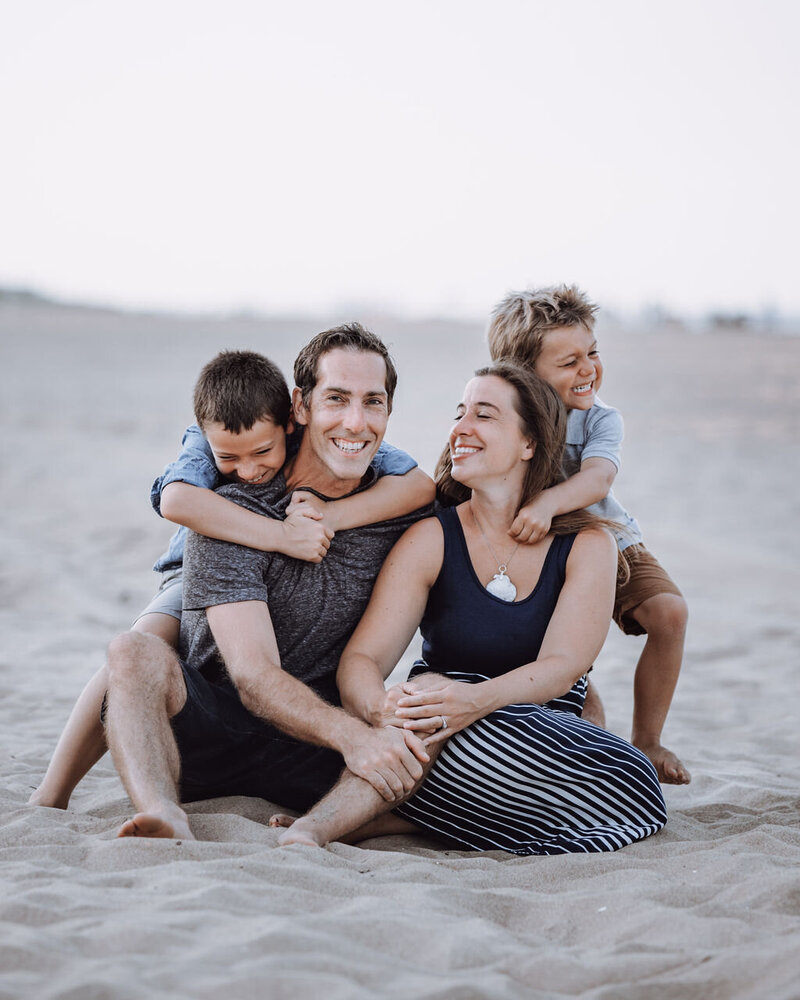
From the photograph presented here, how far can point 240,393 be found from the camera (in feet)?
12.1

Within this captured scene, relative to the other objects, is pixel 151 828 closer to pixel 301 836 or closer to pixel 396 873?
pixel 301 836

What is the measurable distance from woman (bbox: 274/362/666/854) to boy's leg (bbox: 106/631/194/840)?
44cm

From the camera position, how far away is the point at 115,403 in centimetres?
2212

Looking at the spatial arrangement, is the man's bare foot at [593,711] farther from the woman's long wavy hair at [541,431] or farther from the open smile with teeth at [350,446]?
the open smile with teeth at [350,446]

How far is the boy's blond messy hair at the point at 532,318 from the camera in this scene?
4.22m

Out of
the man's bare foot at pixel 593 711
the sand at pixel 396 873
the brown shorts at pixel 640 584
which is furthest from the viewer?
the brown shorts at pixel 640 584

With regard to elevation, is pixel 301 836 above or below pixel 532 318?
below

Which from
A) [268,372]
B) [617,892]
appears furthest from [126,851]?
[268,372]

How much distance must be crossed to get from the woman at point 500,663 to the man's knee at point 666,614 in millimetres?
807

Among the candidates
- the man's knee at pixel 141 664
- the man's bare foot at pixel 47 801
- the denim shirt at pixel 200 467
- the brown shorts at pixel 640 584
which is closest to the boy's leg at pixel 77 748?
the man's bare foot at pixel 47 801

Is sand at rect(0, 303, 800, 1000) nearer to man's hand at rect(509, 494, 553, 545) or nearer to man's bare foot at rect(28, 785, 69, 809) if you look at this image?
man's bare foot at rect(28, 785, 69, 809)

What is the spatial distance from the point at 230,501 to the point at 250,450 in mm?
224

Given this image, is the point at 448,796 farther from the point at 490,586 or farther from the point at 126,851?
the point at 126,851

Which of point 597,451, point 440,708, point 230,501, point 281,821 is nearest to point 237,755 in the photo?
point 281,821
